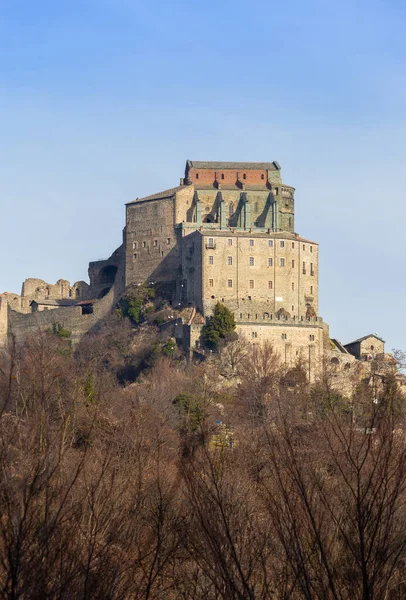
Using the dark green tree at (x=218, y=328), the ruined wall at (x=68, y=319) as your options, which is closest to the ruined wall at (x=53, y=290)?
the ruined wall at (x=68, y=319)

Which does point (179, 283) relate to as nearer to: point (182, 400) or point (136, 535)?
point (182, 400)

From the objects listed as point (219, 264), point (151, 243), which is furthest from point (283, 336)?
point (151, 243)

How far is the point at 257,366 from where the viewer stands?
2955 inches

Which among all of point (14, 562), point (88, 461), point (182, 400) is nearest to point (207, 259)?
point (182, 400)

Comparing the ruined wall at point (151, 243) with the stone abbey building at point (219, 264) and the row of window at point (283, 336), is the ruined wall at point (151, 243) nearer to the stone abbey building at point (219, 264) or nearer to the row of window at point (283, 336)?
the stone abbey building at point (219, 264)

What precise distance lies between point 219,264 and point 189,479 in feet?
195

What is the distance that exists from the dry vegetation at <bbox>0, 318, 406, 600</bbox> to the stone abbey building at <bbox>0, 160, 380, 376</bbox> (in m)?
3.07

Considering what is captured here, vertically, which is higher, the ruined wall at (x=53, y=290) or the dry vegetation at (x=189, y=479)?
the ruined wall at (x=53, y=290)

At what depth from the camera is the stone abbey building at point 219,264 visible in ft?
261

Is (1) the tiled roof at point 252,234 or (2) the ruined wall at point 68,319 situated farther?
(2) the ruined wall at point 68,319

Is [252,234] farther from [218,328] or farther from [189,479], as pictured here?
[189,479]

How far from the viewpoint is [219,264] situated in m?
80.7

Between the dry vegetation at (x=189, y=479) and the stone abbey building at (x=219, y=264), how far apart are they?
307cm

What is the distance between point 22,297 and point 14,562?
256ft
